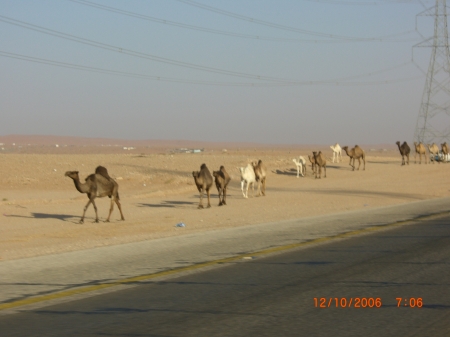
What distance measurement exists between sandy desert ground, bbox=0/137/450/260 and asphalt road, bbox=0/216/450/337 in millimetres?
5332

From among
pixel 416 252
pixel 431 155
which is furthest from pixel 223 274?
pixel 431 155

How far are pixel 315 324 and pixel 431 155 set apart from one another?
58.3m

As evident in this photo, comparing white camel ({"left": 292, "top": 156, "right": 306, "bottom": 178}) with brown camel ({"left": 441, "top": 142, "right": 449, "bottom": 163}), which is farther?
brown camel ({"left": 441, "top": 142, "right": 449, "bottom": 163})

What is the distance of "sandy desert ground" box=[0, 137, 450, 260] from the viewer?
2017 centimetres

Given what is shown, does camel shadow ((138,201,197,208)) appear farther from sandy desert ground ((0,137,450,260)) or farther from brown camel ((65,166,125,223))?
brown camel ((65,166,125,223))

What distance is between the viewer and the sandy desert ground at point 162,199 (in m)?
20.2

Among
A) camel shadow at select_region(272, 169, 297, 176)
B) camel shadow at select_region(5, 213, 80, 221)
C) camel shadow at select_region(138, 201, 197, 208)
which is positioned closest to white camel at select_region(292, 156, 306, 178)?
camel shadow at select_region(272, 169, 297, 176)

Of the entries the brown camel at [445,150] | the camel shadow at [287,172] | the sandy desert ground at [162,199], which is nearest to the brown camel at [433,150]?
the brown camel at [445,150]

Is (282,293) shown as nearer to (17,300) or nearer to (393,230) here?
(17,300)

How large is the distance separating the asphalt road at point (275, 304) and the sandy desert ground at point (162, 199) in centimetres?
533

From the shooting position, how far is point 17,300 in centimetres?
978
